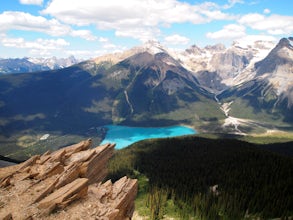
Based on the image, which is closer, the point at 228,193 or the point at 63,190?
the point at 63,190

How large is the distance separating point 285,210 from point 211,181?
53.4m

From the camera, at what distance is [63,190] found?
47719 millimetres

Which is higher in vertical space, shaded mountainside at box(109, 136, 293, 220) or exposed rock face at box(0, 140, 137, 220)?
exposed rock face at box(0, 140, 137, 220)

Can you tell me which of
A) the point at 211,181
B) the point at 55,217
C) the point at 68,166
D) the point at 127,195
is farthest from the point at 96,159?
the point at 211,181

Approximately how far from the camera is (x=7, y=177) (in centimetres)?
5281

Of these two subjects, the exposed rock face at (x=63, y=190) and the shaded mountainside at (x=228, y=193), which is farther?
the shaded mountainside at (x=228, y=193)

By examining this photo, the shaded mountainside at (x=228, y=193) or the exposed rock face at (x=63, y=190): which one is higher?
the exposed rock face at (x=63, y=190)

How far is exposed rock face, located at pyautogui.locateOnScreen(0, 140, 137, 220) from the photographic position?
4406cm

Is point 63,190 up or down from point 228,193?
up

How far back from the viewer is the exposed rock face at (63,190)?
145 ft

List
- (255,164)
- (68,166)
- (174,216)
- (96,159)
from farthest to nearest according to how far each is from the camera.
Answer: (255,164) → (174,216) → (96,159) → (68,166)

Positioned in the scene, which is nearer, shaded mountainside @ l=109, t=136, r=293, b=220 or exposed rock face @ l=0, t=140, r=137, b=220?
exposed rock face @ l=0, t=140, r=137, b=220

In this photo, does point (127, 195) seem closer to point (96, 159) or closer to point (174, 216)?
point (96, 159)

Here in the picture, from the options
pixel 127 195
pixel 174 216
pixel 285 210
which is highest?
pixel 127 195
